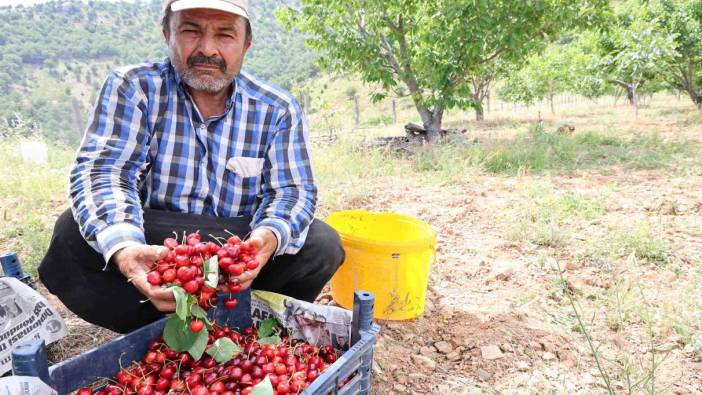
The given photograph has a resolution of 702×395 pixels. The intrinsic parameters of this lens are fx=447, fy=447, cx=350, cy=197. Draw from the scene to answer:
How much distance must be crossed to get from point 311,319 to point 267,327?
0.19 meters

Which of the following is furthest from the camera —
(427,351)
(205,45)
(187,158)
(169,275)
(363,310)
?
(427,351)

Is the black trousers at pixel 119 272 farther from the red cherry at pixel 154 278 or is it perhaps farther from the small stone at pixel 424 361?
the small stone at pixel 424 361

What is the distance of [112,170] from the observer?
1704 millimetres

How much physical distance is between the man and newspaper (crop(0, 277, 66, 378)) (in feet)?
0.40

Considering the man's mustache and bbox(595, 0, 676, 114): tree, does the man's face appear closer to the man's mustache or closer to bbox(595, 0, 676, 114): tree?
the man's mustache


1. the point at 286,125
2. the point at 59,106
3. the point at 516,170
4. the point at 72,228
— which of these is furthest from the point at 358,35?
the point at 59,106

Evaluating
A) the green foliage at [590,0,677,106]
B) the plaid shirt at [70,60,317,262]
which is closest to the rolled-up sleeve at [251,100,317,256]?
the plaid shirt at [70,60,317,262]

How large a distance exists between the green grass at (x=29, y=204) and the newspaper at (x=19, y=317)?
111 cm

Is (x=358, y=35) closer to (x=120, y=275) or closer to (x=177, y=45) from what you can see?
(x=177, y=45)

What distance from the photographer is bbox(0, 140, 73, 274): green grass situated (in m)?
3.20

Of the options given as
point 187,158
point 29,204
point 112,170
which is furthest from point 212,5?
point 29,204

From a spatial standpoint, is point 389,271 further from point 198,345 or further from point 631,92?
point 631,92

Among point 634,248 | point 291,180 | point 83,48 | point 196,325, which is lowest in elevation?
point 634,248

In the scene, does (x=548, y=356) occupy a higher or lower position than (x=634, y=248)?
lower
